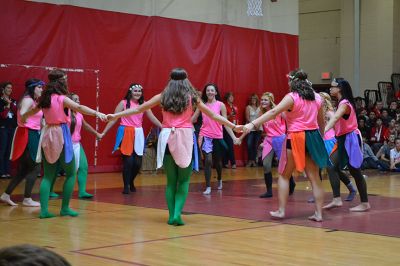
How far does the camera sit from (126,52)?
14961 millimetres

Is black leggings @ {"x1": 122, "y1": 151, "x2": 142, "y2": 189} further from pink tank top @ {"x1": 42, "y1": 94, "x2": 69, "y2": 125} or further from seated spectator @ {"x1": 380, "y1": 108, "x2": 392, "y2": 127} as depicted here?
seated spectator @ {"x1": 380, "y1": 108, "x2": 392, "y2": 127}

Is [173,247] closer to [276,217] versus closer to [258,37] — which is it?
[276,217]

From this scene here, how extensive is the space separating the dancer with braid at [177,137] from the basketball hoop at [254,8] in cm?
1126

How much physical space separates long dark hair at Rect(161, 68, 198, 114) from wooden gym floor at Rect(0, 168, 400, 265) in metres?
1.31

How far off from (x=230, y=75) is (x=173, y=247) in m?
12.0

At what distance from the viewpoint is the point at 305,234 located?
251 inches

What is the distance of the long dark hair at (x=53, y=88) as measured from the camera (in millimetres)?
7387

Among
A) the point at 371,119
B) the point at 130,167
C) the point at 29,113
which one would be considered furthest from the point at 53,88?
the point at 371,119

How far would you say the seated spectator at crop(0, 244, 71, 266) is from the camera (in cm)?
123

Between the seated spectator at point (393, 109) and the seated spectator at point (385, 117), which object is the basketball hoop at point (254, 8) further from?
the seated spectator at point (393, 109)

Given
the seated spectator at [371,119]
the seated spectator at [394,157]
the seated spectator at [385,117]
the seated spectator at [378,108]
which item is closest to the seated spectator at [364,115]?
the seated spectator at [371,119]

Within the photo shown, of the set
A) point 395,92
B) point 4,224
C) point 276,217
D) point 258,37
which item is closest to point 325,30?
point 395,92

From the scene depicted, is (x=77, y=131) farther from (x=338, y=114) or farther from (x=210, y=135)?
(x=338, y=114)

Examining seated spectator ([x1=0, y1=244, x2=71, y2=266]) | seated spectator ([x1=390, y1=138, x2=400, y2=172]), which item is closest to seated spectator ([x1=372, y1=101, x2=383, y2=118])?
seated spectator ([x1=390, y1=138, x2=400, y2=172])
